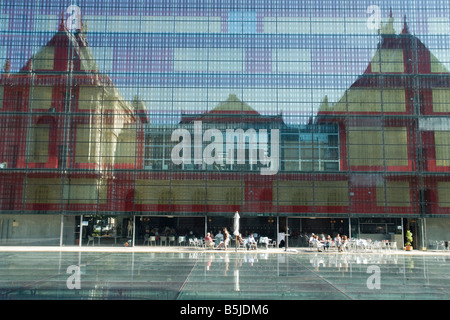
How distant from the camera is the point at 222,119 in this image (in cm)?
Result: 3825

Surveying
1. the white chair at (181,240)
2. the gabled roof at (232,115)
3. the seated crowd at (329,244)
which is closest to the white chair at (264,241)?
the seated crowd at (329,244)

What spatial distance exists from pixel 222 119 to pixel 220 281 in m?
23.8

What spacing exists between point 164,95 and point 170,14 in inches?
306

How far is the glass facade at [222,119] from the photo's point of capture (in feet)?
122

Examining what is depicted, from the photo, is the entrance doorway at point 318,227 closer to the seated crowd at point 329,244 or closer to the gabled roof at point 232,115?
the seated crowd at point 329,244

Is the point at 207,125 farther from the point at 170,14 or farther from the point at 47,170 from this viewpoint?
the point at 47,170

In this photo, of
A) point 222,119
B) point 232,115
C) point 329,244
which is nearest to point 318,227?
point 329,244

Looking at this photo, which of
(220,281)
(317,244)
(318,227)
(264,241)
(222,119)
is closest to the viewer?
(220,281)

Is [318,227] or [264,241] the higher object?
[318,227]

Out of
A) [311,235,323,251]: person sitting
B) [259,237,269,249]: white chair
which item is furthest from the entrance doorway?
[311,235,323,251]: person sitting

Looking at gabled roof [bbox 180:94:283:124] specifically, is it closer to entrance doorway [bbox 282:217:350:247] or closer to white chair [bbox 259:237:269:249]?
entrance doorway [bbox 282:217:350:247]

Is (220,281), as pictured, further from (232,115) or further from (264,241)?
(232,115)

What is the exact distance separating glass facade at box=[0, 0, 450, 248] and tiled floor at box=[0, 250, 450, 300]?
15446mm

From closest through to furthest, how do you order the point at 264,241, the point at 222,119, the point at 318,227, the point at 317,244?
the point at 317,244
the point at 264,241
the point at 318,227
the point at 222,119
